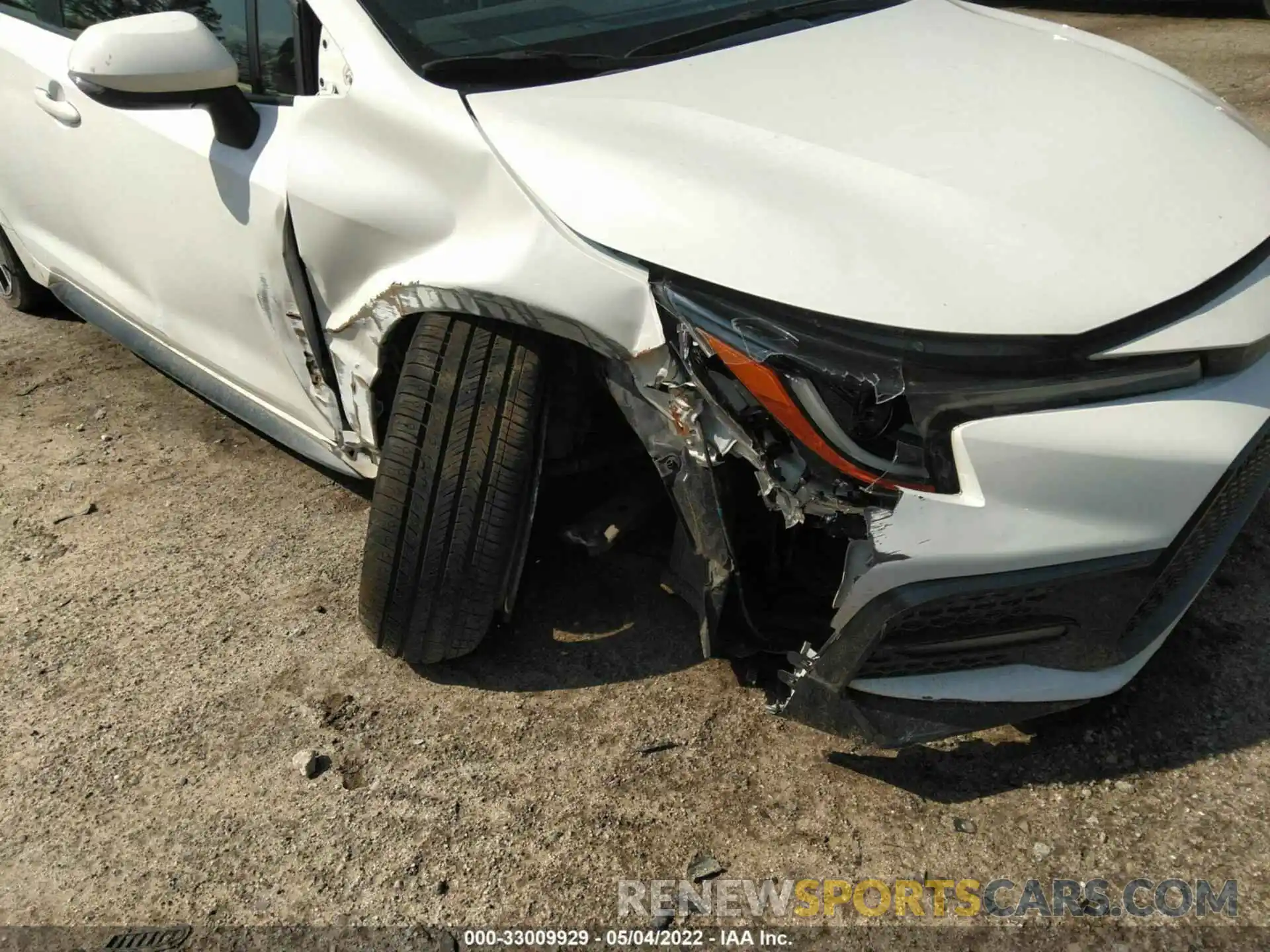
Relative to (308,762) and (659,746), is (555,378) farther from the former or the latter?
(308,762)

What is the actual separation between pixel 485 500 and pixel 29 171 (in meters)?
2.14

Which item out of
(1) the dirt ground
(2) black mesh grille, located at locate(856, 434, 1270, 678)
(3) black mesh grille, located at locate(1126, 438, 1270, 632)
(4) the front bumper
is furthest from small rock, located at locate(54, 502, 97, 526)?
(3) black mesh grille, located at locate(1126, 438, 1270, 632)

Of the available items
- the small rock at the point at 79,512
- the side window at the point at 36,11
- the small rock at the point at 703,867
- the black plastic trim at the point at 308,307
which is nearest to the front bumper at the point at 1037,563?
the small rock at the point at 703,867

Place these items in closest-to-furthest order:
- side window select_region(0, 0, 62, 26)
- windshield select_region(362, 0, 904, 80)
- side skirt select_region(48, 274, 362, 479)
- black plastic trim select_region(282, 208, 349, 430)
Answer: windshield select_region(362, 0, 904, 80) < black plastic trim select_region(282, 208, 349, 430) < side skirt select_region(48, 274, 362, 479) < side window select_region(0, 0, 62, 26)

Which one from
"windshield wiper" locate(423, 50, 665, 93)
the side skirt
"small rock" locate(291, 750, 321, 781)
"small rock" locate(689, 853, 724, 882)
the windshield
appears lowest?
"small rock" locate(291, 750, 321, 781)

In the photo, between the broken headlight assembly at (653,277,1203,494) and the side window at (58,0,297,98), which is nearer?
the broken headlight assembly at (653,277,1203,494)

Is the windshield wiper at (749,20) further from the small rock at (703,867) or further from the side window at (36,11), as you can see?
the side window at (36,11)

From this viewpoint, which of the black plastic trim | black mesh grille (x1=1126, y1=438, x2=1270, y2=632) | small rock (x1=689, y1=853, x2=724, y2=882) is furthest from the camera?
the black plastic trim

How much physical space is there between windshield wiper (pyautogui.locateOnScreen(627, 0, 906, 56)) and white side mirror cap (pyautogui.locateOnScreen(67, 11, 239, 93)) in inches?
34.4

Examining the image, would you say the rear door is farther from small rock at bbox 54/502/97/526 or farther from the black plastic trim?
small rock at bbox 54/502/97/526

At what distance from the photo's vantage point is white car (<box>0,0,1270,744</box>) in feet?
5.17

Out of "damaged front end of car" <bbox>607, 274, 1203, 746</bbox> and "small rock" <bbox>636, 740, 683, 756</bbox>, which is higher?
"damaged front end of car" <bbox>607, 274, 1203, 746</bbox>

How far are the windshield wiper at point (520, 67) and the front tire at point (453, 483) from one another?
456 millimetres

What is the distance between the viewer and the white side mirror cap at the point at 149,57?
6.61 feet
